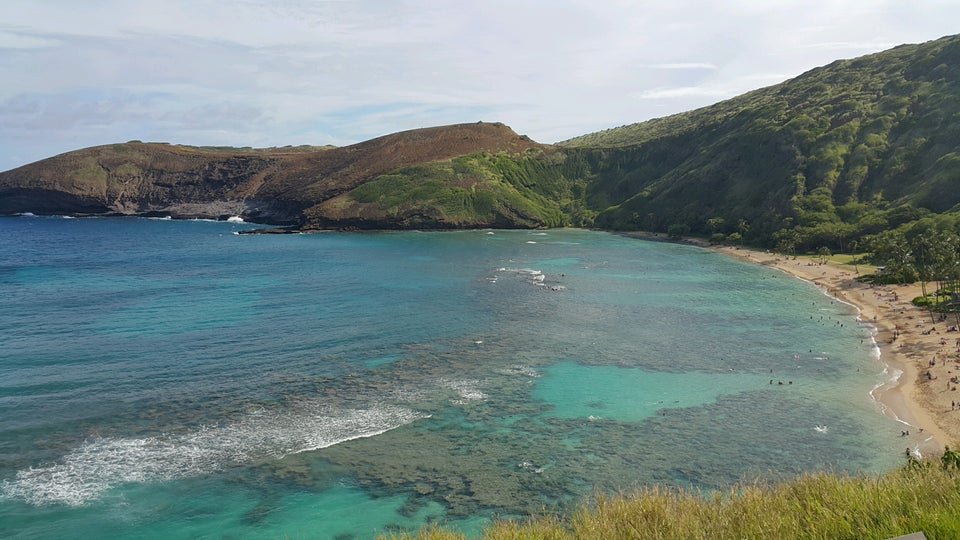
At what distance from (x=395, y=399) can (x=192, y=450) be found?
43.9ft

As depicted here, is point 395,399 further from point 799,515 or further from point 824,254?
point 824,254

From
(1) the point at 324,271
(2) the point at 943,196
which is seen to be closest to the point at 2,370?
(1) the point at 324,271

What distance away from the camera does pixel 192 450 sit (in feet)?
111

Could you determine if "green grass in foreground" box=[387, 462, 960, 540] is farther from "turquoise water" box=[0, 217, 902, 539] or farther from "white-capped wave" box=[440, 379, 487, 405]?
"white-capped wave" box=[440, 379, 487, 405]

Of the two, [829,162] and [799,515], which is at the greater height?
[829,162]

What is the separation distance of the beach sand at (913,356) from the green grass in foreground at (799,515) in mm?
16837

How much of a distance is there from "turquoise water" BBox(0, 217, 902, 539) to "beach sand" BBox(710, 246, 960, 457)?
1.85 m

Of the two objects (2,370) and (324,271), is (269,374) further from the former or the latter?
(324,271)

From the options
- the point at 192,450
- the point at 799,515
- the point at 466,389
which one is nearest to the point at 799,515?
the point at 799,515

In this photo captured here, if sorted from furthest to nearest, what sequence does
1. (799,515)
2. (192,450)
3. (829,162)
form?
(829,162)
(192,450)
(799,515)

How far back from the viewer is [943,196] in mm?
102438

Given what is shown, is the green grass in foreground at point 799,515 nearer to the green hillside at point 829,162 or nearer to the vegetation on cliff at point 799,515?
the vegetation on cliff at point 799,515

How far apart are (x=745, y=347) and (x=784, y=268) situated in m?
51.7

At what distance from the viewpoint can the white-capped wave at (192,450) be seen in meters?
30.0
